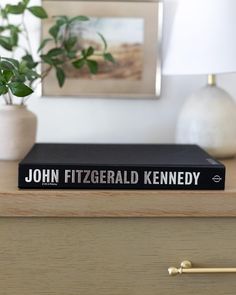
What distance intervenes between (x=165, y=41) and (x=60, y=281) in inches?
26.6

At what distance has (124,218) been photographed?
795mm

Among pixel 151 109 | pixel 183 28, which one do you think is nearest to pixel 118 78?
pixel 151 109

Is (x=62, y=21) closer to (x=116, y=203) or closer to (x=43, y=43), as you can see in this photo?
(x=43, y=43)

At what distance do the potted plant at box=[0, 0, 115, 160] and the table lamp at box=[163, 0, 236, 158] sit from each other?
196mm

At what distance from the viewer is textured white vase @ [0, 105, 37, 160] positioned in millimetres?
1029

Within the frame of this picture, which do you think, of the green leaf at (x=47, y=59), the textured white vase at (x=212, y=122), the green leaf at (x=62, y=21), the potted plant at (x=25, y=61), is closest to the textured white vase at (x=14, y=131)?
the potted plant at (x=25, y=61)

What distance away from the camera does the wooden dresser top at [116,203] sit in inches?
30.6

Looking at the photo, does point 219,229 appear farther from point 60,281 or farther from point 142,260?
point 60,281

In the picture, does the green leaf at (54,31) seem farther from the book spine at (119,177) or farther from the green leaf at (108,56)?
the book spine at (119,177)

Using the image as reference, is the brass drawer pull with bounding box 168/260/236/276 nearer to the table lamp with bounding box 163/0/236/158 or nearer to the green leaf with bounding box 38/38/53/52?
the table lamp with bounding box 163/0/236/158

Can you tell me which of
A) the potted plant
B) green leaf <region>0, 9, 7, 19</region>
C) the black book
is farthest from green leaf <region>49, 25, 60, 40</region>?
the black book

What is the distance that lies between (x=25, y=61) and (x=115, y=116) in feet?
0.95

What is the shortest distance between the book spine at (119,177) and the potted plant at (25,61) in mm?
173

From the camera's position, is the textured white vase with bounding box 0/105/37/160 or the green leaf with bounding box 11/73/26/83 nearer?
the green leaf with bounding box 11/73/26/83
